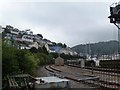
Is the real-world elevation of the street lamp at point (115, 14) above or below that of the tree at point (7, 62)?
above

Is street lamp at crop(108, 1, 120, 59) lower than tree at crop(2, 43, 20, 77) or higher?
higher

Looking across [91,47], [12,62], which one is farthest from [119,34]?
[91,47]

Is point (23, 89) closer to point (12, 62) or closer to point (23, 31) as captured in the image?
point (12, 62)

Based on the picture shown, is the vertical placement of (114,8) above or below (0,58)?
above

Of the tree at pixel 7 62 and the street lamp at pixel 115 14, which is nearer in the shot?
the tree at pixel 7 62

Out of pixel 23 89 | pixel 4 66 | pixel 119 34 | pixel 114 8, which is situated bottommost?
pixel 23 89

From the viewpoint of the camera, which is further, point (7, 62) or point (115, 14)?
point (115, 14)

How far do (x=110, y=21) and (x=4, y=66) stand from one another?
1597 centimetres

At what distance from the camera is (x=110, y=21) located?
86.4 ft

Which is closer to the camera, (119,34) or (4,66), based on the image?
(4,66)

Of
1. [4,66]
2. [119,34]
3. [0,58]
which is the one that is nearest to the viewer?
[0,58]

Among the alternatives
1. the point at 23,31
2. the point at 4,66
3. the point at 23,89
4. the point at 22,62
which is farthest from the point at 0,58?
the point at 23,31

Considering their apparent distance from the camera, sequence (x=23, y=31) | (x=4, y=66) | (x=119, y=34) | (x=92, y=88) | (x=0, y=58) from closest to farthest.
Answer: (x=92, y=88)
(x=0, y=58)
(x=4, y=66)
(x=119, y=34)
(x=23, y=31)

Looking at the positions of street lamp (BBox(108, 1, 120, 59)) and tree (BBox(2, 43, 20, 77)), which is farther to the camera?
street lamp (BBox(108, 1, 120, 59))
